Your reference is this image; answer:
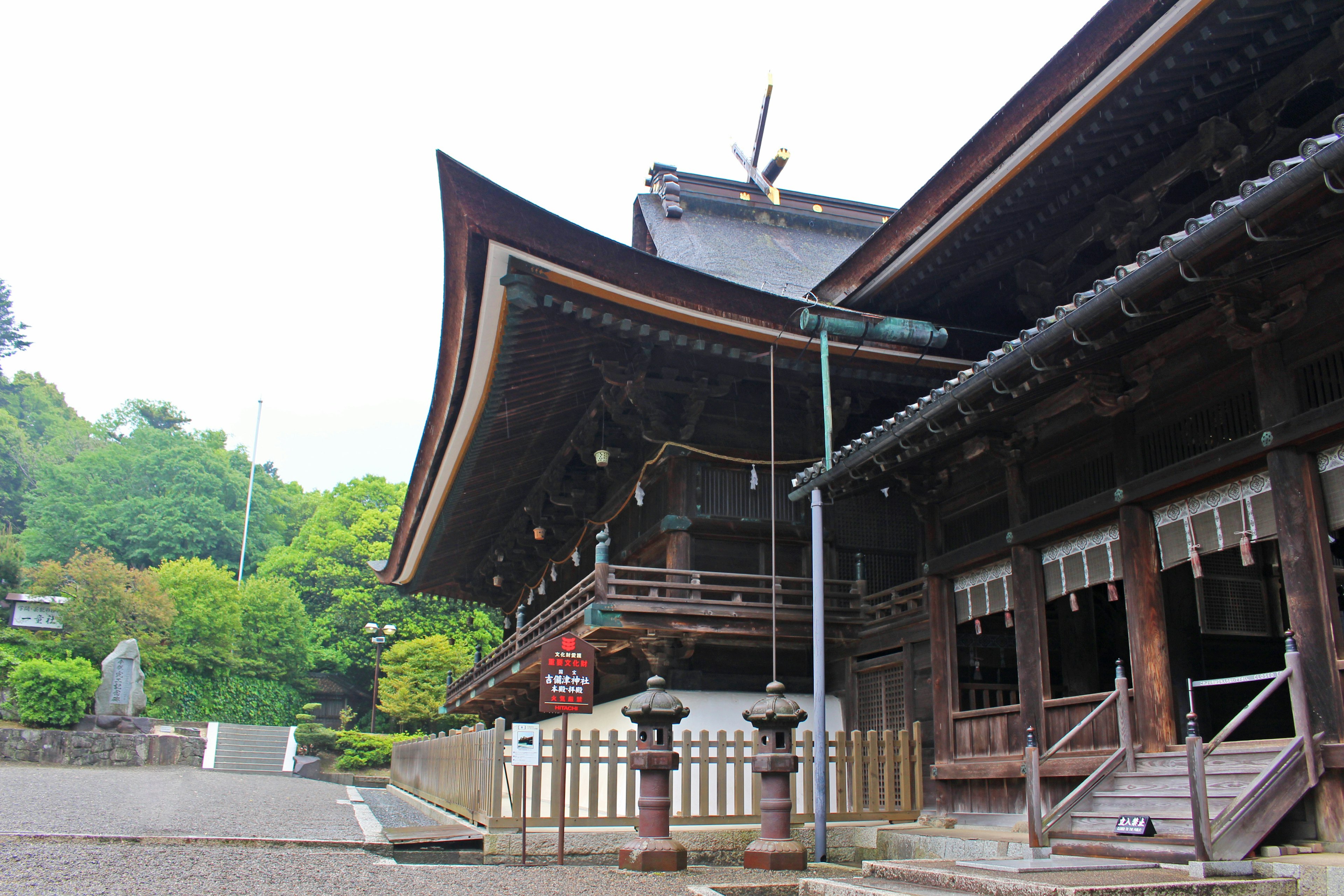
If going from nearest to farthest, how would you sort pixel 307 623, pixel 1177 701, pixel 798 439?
pixel 1177 701 → pixel 798 439 → pixel 307 623

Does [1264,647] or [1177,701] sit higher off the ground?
[1264,647]

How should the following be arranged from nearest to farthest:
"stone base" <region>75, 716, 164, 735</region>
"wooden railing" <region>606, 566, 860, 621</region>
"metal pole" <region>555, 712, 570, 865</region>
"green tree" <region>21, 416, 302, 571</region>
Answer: "metal pole" <region>555, 712, 570, 865</region> < "wooden railing" <region>606, 566, 860, 621</region> < "stone base" <region>75, 716, 164, 735</region> < "green tree" <region>21, 416, 302, 571</region>

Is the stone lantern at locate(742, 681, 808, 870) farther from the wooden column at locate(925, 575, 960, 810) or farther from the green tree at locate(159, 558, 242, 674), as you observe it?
the green tree at locate(159, 558, 242, 674)

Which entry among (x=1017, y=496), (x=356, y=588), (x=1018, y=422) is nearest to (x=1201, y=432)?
(x=1018, y=422)

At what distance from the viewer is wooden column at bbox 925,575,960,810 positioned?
9.48 m

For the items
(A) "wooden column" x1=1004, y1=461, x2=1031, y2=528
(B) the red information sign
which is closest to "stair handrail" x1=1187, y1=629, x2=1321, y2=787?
(A) "wooden column" x1=1004, y1=461, x2=1031, y2=528

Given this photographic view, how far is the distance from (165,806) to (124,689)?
26.8 meters

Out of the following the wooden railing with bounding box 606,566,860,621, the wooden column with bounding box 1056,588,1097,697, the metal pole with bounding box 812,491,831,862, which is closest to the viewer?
the metal pole with bounding box 812,491,831,862

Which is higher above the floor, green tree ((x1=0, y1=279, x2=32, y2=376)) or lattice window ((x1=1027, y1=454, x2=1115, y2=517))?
green tree ((x1=0, y1=279, x2=32, y2=376))

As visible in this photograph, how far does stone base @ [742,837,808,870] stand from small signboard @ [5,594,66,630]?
4290cm

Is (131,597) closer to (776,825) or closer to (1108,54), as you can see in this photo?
(776,825)

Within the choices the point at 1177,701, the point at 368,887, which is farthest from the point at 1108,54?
the point at 368,887

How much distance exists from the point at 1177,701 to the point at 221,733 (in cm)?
3716

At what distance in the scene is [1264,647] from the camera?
404 inches
